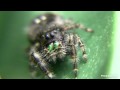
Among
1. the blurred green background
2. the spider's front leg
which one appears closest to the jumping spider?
the spider's front leg

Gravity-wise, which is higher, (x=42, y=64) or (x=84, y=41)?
(x=84, y=41)

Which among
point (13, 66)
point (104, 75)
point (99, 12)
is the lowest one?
point (13, 66)

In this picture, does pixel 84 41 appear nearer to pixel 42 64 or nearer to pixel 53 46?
pixel 53 46

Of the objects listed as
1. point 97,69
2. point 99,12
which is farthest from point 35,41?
point 97,69

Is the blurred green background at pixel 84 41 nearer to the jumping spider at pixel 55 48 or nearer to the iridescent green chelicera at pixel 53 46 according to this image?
the jumping spider at pixel 55 48

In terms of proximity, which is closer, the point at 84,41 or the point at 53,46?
the point at 53,46

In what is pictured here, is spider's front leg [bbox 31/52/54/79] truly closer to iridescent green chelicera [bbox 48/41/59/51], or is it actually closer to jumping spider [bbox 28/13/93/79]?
jumping spider [bbox 28/13/93/79]

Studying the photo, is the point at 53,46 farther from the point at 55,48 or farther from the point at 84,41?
the point at 84,41

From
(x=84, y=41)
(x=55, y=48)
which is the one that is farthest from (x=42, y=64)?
(x=84, y=41)
